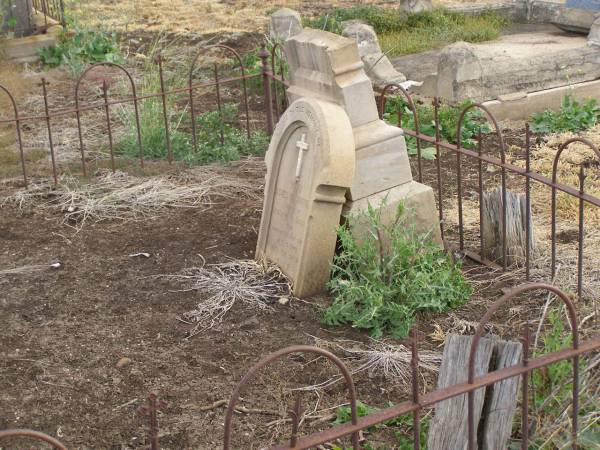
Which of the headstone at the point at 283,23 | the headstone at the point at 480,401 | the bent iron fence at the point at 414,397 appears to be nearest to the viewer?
the bent iron fence at the point at 414,397

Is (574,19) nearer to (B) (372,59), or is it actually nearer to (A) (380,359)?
(B) (372,59)

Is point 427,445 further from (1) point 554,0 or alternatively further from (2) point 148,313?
(1) point 554,0

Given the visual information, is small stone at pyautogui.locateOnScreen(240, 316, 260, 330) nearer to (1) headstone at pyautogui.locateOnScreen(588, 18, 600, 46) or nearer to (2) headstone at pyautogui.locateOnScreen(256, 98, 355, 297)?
(2) headstone at pyautogui.locateOnScreen(256, 98, 355, 297)

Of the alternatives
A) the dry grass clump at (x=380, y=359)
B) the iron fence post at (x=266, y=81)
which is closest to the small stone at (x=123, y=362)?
the dry grass clump at (x=380, y=359)

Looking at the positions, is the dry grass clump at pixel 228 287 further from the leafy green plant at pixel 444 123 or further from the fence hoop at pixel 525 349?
the leafy green plant at pixel 444 123

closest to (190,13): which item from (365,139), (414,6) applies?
(414,6)

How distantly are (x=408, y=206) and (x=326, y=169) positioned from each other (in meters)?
0.65

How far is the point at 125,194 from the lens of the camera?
689 cm

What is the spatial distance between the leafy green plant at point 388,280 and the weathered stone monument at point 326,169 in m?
0.14

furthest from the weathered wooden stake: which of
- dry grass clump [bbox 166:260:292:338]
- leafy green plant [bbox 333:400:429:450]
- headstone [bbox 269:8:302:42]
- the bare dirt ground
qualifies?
the bare dirt ground

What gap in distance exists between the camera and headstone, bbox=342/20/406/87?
896 cm

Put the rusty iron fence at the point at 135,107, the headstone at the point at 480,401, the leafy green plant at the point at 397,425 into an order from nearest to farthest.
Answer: the headstone at the point at 480,401 < the leafy green plant at the point at 397,425 < the rusty iron fence at the point at 135,107

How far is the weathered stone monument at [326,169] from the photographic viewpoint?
17.0ft

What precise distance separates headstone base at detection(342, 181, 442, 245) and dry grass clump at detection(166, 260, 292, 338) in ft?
1.85
